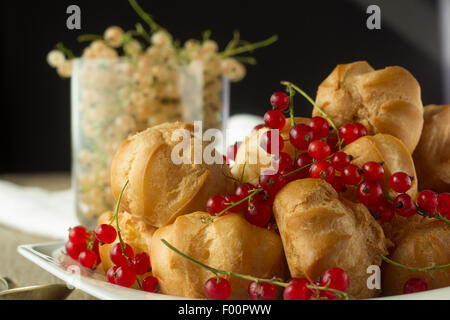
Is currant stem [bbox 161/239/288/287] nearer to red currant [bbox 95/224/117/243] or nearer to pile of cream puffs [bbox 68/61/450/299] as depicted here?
pile of cream puffs [bbox 68/61/450/299]

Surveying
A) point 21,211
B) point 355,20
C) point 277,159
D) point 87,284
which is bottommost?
point 21,211

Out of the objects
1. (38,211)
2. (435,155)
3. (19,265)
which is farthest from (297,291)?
(38,211)

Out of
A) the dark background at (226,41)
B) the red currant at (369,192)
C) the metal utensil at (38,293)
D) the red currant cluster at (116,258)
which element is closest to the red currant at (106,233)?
the red currant cluster at (116,258)

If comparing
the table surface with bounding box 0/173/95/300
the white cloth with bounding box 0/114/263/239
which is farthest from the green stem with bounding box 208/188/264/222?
the white cloth with bounding box 0/114/263/239

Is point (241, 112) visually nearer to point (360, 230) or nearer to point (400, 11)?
point (400, 11)

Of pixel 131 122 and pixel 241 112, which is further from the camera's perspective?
pixel 241 112

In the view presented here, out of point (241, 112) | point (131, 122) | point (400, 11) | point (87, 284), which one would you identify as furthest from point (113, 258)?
point (400, 11)

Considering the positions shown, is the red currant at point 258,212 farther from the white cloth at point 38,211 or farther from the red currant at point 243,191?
the white cloth at point 38,211
